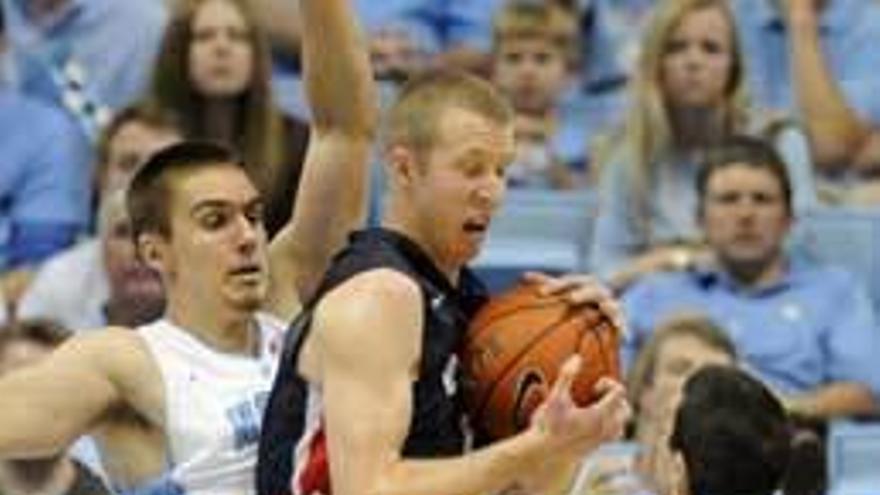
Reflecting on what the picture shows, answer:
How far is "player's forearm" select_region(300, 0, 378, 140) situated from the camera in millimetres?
5441

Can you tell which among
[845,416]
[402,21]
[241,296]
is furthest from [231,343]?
[402,21]

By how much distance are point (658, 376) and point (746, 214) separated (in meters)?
0.72

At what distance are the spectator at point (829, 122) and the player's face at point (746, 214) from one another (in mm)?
736

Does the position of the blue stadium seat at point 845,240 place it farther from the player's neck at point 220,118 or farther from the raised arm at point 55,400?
the raised arm at point 55,400

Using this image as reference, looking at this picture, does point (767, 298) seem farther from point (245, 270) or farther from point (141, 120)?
point (245, 270)

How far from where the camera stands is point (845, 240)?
807 centimetres

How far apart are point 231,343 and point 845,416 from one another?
2.47m

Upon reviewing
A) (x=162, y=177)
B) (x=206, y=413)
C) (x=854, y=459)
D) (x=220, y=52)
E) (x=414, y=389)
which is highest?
(x=220, y=52)

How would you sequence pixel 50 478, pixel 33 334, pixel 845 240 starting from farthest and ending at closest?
1. pixel 845 240
2. pixel 33 334
3. pixel 50 478

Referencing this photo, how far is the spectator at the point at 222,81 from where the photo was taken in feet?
25.1

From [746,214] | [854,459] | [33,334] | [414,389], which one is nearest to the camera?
[414,389]

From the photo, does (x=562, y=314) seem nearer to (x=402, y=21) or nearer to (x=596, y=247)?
(x=596, y=247)

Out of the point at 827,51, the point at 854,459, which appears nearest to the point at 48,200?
the point at 827,51

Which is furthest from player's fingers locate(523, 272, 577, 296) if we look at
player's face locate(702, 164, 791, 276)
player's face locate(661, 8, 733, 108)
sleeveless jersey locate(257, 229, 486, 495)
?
player's face locate(661, 8, 733, 108)
